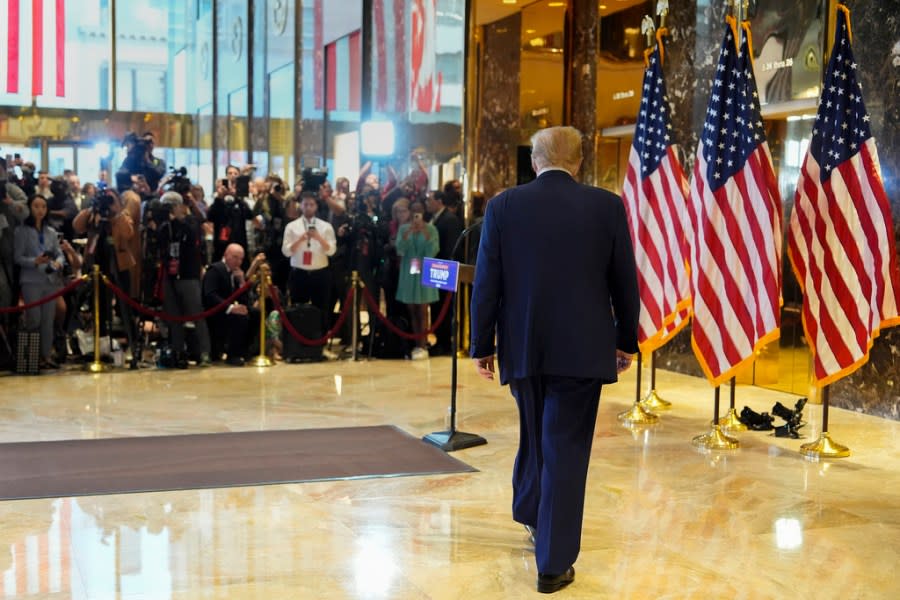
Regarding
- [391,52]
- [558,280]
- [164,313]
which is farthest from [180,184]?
[558,280]

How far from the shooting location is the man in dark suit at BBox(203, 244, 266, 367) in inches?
461

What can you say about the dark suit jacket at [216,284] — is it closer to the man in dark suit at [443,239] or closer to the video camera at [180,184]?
the video camera at [180,184]

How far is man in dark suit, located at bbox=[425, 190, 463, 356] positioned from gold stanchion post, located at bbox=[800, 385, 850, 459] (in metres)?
5.80

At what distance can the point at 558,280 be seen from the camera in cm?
459

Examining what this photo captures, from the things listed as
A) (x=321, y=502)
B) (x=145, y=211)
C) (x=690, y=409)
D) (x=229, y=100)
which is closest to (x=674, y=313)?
(x=690, y=409)

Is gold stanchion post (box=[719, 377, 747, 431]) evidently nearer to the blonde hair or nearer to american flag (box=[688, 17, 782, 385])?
american flag (box=[688, 17, 782, 385])

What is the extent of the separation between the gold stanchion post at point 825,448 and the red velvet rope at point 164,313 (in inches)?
237

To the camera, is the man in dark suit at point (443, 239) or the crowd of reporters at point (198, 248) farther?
the man in dark suit at point (443, 239)

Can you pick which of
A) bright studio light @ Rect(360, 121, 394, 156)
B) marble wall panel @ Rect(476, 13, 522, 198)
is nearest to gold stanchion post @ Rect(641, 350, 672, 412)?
marble wall panel @ Rect(476, 13, 522, 198)

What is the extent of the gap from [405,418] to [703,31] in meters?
5.33

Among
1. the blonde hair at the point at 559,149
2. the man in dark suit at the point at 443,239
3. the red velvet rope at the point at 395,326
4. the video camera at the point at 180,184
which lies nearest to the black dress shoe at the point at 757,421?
the red velvet rope at the point at 395,326

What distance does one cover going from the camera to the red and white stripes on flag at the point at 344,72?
14328 mm

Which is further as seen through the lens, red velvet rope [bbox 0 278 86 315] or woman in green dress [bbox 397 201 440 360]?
woman in green dress [bbox 397 201 440 360]

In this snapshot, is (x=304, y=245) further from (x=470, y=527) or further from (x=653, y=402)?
(x=470, y=527)
